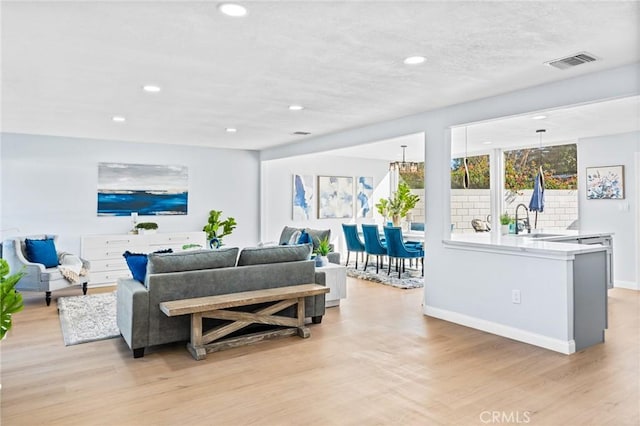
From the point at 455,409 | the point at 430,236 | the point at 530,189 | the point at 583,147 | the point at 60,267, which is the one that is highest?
the point at 583,147

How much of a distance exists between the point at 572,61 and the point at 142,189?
6576 mm

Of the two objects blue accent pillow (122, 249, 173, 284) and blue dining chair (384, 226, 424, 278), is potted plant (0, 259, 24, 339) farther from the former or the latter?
blue dining chair (384, 226, 424, 278)

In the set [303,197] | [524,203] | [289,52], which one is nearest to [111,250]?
[303,197]

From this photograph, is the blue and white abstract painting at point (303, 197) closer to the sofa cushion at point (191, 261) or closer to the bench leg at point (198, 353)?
the sofa cushion at point (191, 261)

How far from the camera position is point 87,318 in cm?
471

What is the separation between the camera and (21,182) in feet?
21.1

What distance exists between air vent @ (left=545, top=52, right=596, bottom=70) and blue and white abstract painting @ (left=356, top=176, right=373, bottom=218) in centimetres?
669

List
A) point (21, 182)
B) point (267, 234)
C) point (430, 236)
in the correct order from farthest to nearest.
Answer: point (267, 234) → point (21, 182) → point (430, 236)

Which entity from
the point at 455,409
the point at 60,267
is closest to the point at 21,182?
the point at 60,267

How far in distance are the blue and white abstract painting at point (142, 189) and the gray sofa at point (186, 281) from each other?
11.9ft

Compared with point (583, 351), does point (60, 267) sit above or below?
above

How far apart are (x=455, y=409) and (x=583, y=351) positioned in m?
1.79

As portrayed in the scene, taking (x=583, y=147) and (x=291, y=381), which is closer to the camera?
(x=291, y=381)

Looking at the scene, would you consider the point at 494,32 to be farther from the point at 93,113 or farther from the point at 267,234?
the point at 267,234
